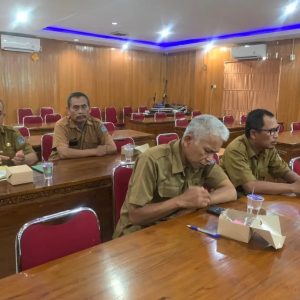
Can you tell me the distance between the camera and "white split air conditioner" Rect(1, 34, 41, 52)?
7.09m

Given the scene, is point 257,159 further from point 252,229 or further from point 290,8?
point 290,8

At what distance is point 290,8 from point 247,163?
14.4 ft

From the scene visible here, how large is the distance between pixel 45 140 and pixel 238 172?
82.7 inches

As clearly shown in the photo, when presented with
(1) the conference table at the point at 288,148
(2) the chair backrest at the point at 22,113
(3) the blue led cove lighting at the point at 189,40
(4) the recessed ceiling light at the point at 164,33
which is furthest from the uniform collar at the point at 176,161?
(2) the chair backrest at the point at 22,113

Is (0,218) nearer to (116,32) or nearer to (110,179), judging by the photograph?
(110,179)

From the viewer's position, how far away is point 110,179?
2414 millimetres

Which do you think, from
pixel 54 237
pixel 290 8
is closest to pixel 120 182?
pixel 54 237

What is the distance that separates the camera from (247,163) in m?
2.15

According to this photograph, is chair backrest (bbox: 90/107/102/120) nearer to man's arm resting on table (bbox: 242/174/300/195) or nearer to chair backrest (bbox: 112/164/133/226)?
chair backrest (bbox: 112/164/133/226)

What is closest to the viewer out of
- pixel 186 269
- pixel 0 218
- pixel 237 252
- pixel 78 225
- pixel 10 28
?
pixel 186 269

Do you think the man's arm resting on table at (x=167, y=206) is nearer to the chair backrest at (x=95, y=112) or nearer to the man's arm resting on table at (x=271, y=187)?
the man's arm resting on table at (x=271, y=187)

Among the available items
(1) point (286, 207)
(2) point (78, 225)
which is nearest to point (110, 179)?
(2) point (78, 225)

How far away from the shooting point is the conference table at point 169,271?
0.97 metres

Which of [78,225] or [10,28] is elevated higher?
[10,28]
